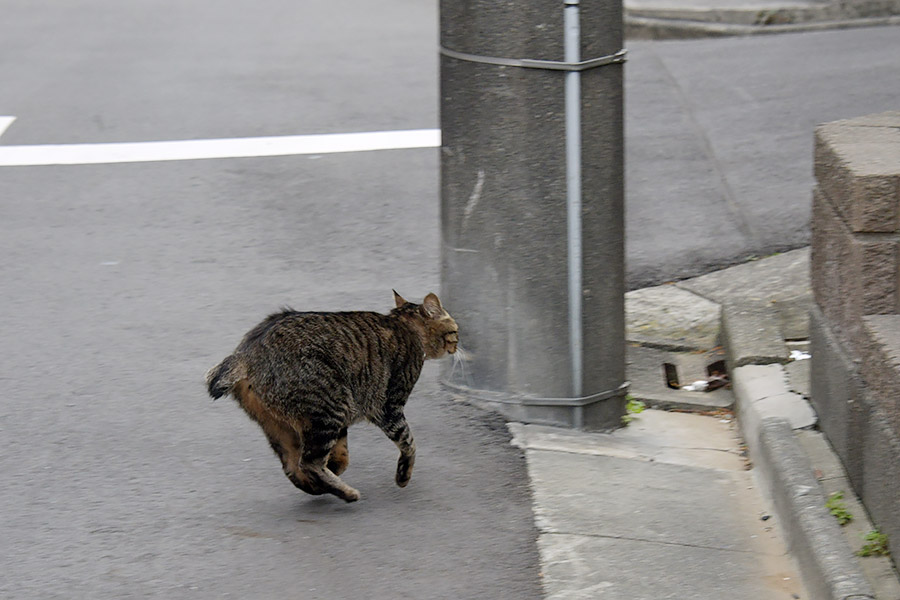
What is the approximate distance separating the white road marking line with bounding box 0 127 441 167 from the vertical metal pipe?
15.4 ft

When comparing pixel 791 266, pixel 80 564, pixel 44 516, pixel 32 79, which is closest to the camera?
pixel 80 564

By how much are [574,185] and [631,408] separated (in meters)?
1.37

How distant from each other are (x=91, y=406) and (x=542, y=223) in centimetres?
237

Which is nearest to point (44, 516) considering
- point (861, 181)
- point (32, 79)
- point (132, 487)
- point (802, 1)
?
point (132, 487)

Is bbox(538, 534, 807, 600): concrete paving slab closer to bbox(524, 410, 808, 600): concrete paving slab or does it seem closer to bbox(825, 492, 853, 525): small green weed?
bbox(524, 410, 808, 600): concrete paving slab

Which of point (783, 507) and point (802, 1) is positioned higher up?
point (802, 1)

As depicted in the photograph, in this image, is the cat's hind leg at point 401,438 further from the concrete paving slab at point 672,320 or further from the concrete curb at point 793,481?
the concrete paving slab at point 672,320

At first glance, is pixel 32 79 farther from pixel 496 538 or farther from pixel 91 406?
pixel 496 538

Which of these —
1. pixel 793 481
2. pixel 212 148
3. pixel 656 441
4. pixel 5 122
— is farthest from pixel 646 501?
pixel 5 122

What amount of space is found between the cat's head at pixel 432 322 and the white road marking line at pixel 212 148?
16.0ft

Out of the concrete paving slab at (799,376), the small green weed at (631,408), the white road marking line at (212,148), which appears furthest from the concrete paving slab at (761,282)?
the white road marking line at (212,148)

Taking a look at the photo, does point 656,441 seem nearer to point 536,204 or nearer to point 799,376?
point 799,376

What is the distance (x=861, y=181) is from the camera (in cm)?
484

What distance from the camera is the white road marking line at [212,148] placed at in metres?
10.2
